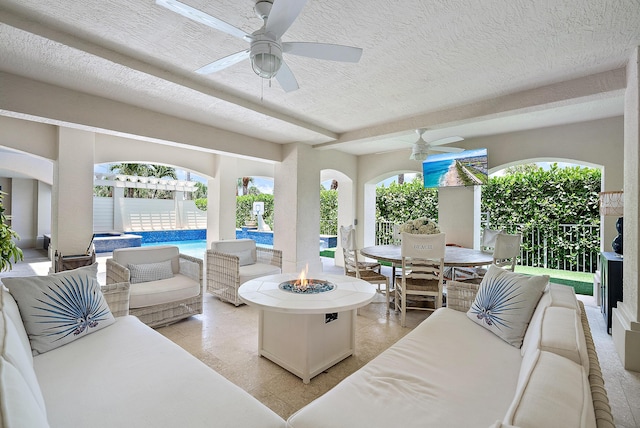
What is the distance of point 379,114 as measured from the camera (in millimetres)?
4008

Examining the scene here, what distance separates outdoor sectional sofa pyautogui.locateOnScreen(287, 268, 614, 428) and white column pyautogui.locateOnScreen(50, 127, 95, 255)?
5123 mm

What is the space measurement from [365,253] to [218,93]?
2685 mm

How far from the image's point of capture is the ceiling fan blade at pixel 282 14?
1.54m

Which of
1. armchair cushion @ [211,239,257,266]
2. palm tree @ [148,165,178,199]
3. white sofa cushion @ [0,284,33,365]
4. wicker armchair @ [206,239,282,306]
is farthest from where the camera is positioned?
palm tree @ [148,165,178,199]

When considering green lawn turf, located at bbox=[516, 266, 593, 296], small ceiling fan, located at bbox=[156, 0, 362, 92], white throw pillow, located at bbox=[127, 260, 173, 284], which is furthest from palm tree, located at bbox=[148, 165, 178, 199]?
green lawn turf, located at bbox=[516, 266, 593, 296]

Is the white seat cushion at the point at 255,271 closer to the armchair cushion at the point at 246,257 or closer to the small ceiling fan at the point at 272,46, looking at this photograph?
the armchair cushion at the point at 246,257

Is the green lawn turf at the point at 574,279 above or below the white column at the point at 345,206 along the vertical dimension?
below

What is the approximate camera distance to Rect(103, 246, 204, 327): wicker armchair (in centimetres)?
294

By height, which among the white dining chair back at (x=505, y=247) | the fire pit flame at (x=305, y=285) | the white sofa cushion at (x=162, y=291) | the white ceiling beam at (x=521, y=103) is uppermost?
the white ceiling beam at (x=521, y=103)

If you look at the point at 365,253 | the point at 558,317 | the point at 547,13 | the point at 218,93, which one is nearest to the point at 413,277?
the point at 365,253

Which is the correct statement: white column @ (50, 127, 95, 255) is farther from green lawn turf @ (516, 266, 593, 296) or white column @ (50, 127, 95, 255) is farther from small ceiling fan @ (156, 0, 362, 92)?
green lawn turf @ (516, 266, 593, 296)

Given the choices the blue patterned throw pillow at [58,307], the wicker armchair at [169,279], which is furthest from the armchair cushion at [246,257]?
the blue patterned throw pillow at [58,307]

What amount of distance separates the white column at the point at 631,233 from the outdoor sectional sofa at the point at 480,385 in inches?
44.7

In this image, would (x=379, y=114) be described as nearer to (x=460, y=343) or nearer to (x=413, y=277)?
(x=413, y=277)
